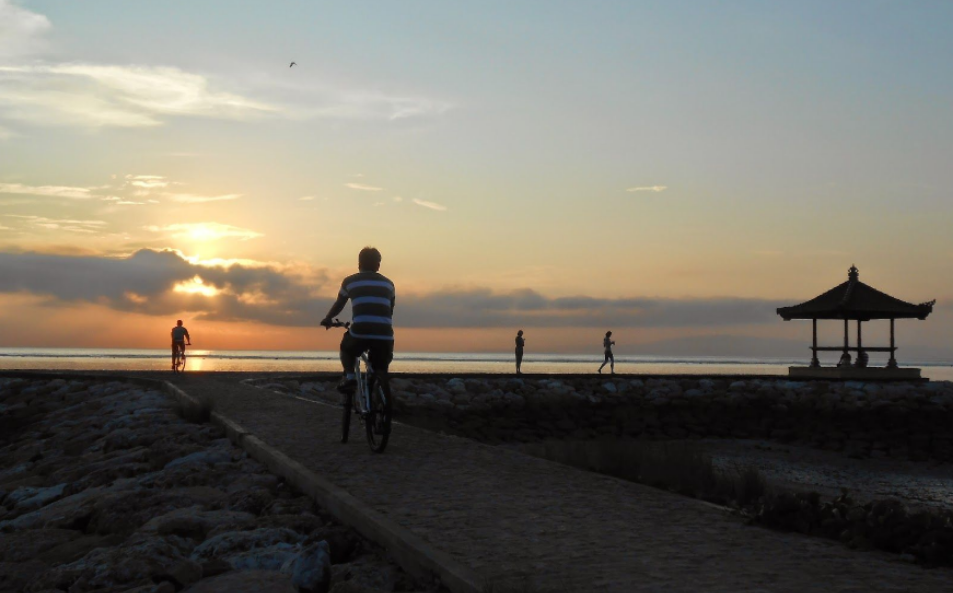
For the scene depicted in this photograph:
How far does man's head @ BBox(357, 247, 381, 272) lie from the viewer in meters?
10.0

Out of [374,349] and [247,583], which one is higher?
[374,349]

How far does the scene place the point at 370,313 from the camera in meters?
9.79

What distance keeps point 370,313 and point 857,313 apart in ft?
102

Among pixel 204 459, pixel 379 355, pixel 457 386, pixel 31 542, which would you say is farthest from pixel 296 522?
pixel 457 386

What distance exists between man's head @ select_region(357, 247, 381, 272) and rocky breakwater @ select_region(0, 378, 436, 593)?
7.82ft

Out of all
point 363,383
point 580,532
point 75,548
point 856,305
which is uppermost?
point 856,305

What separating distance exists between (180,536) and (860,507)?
200 inches

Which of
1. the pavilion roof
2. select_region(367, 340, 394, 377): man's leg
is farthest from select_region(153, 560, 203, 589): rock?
the pavilion roof

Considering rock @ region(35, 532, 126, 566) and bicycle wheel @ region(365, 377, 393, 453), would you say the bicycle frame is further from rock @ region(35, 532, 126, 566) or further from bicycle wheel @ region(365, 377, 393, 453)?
rock @ region(35, 532, 126, 566)

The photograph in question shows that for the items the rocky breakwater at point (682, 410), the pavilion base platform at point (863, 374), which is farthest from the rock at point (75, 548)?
the pavilion base platform at point (863, 374)

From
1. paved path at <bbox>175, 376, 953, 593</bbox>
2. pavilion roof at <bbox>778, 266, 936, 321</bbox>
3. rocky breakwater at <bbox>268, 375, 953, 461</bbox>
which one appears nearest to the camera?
paved path at <bbox>175, 376, 953, 593</bbox>

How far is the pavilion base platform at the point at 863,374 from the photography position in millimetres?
35125

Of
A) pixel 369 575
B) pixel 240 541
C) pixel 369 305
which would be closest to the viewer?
pixel 369 575

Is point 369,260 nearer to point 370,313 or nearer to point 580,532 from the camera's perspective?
point 370,313
